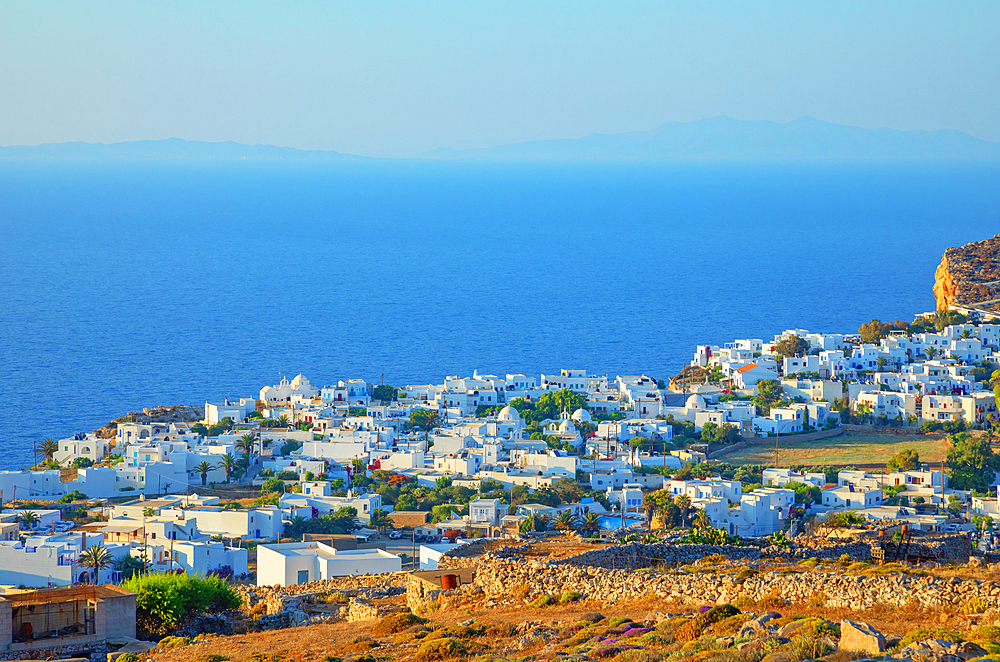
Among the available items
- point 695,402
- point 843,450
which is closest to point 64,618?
point 843,450

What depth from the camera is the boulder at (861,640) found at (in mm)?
11422

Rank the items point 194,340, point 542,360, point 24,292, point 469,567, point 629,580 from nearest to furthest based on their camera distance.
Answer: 1. point 629,580
2. point 469,567
3. point 542,360
4. point 194,340
5. point 24,292

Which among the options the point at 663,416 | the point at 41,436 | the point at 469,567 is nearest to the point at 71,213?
the point at 41,436

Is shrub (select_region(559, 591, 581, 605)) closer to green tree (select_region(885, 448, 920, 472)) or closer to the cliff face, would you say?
green tree (select_region(885, 448, 920, 472))

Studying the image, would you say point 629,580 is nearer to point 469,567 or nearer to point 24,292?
point 469,567

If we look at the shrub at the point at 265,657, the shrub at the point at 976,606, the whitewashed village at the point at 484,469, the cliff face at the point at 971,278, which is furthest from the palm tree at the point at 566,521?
the cliff face at the point at 971,278

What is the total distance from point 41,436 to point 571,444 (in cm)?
2221

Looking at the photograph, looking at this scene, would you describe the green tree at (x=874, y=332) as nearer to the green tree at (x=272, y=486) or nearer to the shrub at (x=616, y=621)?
the green tree at (x=272, y=486)

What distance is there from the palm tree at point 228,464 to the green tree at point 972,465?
21378 mm

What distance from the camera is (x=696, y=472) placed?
42.6 meters

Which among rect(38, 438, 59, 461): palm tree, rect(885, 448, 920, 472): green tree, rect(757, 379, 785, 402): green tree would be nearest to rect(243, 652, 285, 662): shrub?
rect(885, 448, 920, 472): green tree

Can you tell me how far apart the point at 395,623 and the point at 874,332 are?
50.9m

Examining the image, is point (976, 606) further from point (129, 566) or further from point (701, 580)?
point (129, 566)

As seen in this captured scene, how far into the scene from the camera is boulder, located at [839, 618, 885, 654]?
37.5 ft
